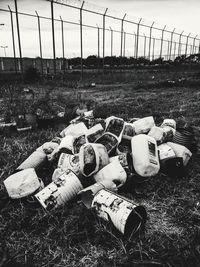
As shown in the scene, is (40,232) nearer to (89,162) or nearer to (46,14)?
(89,162)

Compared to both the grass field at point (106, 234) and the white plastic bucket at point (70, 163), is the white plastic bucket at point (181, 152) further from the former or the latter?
the white plastic bucket at point (70, 163)

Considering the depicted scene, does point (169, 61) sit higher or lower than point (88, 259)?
higher

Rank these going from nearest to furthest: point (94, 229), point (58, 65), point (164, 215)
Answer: point (94, 229)
point (164, 215)
point (58, 65)

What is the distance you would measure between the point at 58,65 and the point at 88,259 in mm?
39543

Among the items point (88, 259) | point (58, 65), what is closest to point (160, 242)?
point (88, 259)

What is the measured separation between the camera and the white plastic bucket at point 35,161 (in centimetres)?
228

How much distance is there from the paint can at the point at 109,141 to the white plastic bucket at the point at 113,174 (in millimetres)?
320

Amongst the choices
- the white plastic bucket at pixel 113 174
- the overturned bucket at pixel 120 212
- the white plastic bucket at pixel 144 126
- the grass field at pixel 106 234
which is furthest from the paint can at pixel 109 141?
the overturned bucket at pixel 120 212

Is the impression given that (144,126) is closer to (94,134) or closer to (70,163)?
→ (94,134)

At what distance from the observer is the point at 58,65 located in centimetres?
3850

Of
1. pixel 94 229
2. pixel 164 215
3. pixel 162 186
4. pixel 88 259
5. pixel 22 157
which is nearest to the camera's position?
pixel 88 259

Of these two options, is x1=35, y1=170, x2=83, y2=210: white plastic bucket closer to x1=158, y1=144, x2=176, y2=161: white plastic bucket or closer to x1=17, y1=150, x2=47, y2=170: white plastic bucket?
x1=17, y1=150, x2=47, y2=170: white plastic bucket

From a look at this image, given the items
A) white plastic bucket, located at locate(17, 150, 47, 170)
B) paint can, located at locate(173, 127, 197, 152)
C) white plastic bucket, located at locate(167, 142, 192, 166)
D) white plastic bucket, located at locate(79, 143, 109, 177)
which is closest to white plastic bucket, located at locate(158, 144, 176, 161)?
white plastic bucket, located at locate(167, 142, 192, 166)

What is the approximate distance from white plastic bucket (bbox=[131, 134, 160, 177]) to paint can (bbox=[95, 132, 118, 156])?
0.20 meters
